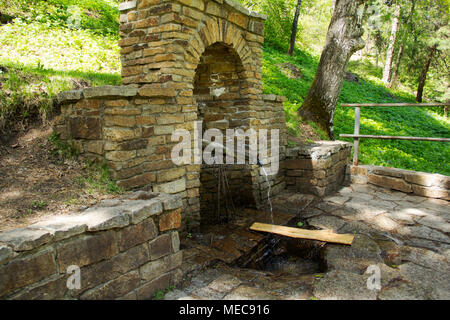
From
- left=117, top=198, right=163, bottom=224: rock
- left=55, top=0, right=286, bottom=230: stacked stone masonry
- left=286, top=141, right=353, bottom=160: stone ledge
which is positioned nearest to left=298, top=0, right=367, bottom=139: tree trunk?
left=286, top=141, right=353, bottom=160: stone ledge

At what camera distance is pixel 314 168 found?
5.36 m

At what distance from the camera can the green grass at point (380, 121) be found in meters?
8.31

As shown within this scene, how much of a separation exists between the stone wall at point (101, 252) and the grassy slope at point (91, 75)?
2.35 m

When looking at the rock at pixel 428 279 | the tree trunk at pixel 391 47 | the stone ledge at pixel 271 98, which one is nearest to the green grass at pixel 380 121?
the stone ledge at pixel 271 98

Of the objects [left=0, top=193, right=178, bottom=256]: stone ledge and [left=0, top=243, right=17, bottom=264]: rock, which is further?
[left=0, top=193, right=178, bottom=256]: stone ledge

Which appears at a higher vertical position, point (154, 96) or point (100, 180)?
point (154, 96)

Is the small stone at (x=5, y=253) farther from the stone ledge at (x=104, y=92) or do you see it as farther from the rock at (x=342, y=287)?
the rock at (x=342, y=287)

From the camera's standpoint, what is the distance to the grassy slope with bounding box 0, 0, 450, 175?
410cm

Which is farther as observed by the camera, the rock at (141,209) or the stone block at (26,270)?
the rock at (141,209)

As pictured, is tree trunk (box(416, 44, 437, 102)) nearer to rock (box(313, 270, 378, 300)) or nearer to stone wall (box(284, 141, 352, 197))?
stone wall (box(284, 141, 352, 197))

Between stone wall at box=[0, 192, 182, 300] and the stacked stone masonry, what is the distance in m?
0.56

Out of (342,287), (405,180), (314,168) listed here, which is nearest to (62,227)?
(342,287)

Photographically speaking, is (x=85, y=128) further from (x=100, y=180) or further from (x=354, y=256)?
(x=354, y=256)

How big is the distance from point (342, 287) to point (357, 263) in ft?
1.83
